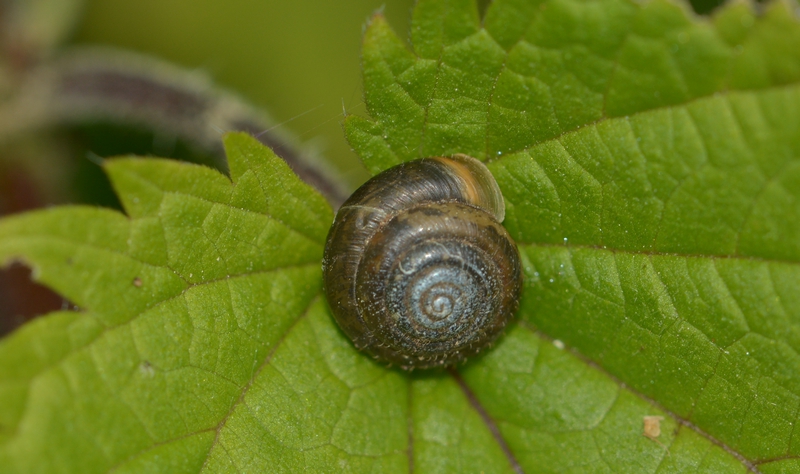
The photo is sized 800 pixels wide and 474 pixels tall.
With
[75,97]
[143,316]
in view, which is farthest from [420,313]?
[75,97]

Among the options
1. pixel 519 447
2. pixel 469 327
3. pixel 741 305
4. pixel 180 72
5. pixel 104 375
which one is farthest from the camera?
pixel 180 72

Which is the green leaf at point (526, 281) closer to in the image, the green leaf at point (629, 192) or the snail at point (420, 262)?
the green leaf at point (629, 192)

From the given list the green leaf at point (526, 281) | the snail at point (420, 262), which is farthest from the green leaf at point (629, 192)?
the snail at point (420, 262)

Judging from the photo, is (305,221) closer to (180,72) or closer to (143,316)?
(143,316)

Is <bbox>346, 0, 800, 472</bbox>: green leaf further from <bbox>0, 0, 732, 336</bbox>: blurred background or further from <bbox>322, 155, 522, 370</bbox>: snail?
<bbox>0, 0, 732, 336</bbox>: blurred background

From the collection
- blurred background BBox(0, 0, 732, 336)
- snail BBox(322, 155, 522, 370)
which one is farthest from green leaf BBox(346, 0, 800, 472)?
blurred background BBox(0, 0, 732, 336)
